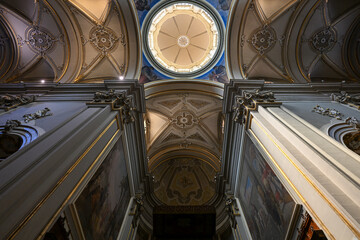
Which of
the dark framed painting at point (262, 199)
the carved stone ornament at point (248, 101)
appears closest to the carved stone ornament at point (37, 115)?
the carved stone ornament at point (248, 101)

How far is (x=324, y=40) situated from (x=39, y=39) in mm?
13943

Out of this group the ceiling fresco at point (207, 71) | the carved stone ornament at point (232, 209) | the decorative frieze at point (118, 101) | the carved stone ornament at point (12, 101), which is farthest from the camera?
the ceiling fresco at point (207, 71)

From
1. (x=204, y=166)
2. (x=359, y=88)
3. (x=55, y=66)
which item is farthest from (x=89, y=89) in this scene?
(x=359, y=88)

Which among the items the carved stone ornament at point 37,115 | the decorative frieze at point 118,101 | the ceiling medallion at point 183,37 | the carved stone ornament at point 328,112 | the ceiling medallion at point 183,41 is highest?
the ceiling medallion at point 183,41

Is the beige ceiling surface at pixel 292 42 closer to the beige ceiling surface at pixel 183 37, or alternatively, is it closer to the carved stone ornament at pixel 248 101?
the beige ceiling surface at pixel 183 37

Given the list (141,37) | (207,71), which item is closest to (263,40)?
(207,71)

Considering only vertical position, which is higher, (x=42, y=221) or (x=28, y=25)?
(x=28, y=25)

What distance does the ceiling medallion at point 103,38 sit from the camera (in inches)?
388

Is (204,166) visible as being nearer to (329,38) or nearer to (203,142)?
(203,142)

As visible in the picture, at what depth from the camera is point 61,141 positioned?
14.3ft

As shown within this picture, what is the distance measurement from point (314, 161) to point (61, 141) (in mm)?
5183

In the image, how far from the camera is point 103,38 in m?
10.1

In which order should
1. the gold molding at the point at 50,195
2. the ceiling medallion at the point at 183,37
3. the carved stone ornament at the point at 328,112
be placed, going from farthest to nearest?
the ceiling medallion at the point at 183,37
the carved stone ornament at the point at 328,112
the gold molding at the point at 50,195

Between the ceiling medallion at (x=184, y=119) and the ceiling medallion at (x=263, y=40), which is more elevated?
the ceiling medallion at (x=184, y=119)
